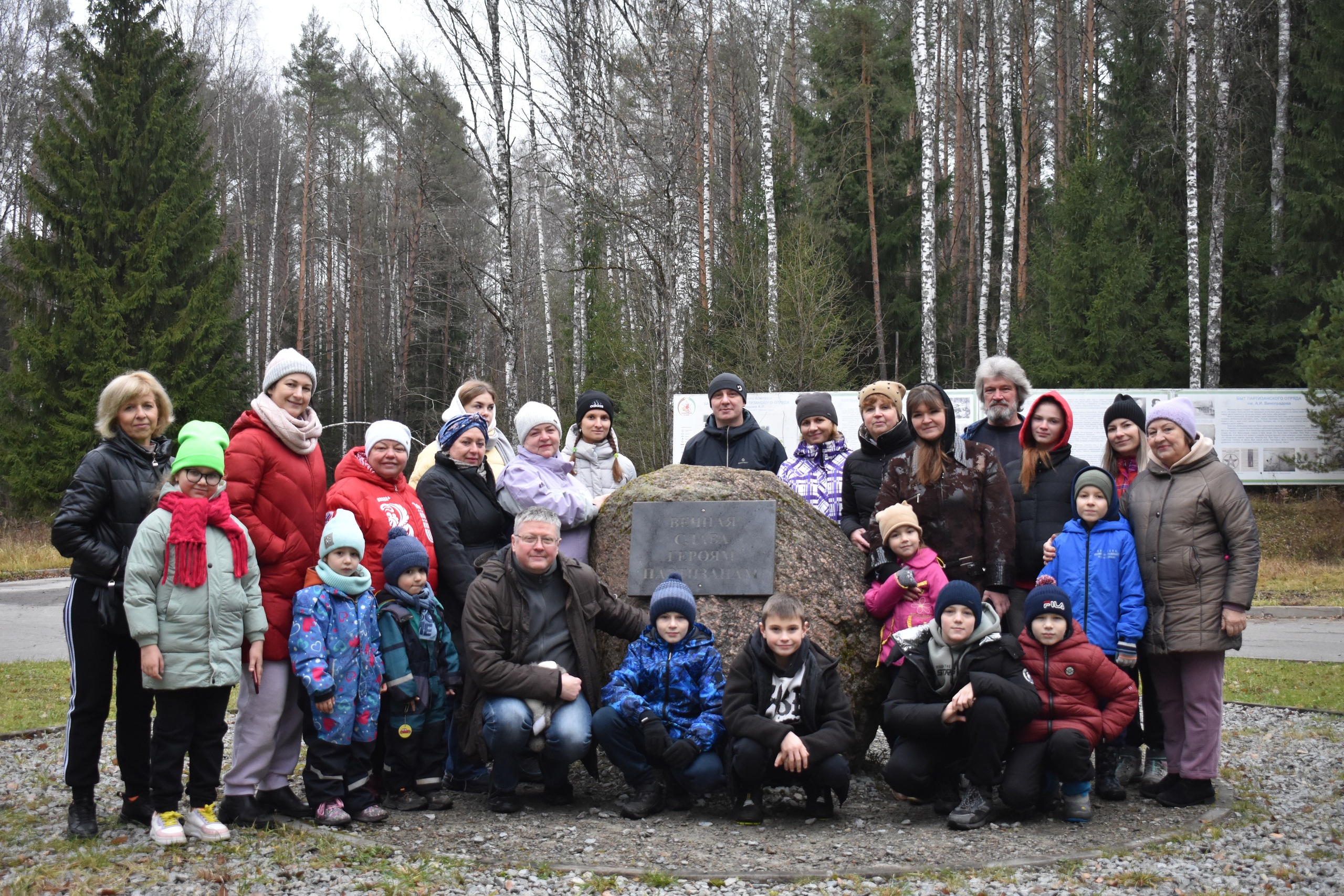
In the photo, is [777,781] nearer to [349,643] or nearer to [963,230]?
[349,643]

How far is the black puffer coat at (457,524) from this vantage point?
4949mm

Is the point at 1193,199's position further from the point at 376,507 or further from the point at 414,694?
the point at 414,694

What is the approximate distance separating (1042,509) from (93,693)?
435 centimetres

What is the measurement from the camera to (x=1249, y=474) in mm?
15930

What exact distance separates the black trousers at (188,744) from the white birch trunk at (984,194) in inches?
731

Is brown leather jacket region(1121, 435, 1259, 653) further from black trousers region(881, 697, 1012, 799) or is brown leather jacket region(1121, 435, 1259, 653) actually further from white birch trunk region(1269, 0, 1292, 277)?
white birch trunk region(1269, 0, 1292, 277)

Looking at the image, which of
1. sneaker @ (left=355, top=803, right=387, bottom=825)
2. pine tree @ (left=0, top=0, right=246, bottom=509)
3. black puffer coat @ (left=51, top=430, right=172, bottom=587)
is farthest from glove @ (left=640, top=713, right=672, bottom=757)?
pine tree @ (left=0, top=0, right=246, bottom=509)

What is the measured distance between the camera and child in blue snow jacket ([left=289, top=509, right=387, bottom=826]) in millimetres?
4277

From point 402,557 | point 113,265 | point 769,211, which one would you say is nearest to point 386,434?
point 402,557

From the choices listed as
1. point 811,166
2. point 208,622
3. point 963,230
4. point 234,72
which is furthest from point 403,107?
point 208,622

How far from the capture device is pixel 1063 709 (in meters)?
4.46

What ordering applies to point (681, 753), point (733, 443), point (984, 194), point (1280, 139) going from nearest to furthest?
point (681, 753), point (733, 443), point (1280, 139), point (984, 194)

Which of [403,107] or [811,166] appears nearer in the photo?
[811,166]

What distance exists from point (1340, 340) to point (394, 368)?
907 inches
